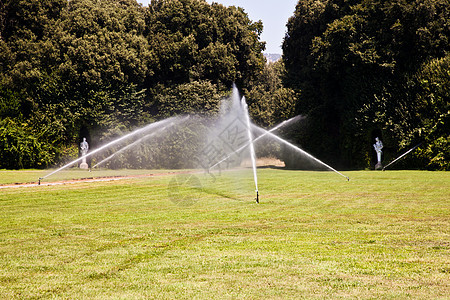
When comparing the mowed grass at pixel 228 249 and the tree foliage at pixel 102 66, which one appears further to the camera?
the tree foliage at pixel 102 66

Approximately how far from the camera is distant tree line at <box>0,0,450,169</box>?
33.9m

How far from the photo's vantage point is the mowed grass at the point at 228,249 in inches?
212

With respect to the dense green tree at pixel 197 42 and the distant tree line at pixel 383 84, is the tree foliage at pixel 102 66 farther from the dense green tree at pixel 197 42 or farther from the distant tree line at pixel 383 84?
the distant tree line at pixel 383 84

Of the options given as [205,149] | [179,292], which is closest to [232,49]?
[205,149]

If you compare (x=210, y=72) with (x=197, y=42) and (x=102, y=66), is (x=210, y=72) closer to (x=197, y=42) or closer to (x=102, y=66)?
(x=197, y=42)

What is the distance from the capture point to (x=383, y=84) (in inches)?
1404

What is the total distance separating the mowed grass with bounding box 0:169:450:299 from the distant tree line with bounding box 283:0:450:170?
21.2m

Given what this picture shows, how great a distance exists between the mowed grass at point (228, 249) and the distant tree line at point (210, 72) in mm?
22495

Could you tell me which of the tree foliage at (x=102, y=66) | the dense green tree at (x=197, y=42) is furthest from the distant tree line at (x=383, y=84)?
the tree foliage at (x=102, y=66)

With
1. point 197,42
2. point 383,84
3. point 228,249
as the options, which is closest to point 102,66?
point 197,42

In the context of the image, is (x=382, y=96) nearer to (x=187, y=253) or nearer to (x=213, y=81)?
(x=213, y=81)

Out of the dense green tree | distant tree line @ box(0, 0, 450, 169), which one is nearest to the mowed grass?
distant tree line @ box(0, 0, 450, 169)

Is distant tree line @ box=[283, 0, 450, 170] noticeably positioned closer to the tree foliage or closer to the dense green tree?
the dense green tree

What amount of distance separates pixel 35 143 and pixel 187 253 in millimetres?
38386
